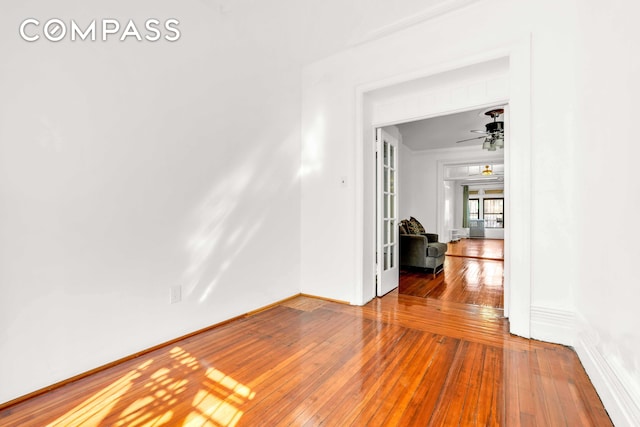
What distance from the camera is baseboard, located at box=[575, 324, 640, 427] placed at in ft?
4.48

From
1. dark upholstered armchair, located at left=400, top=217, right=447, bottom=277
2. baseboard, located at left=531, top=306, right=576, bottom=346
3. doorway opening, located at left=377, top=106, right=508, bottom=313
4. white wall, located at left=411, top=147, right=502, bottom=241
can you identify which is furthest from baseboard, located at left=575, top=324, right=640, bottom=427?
white wall, located at left=411, top=147, right=502, bottom=241

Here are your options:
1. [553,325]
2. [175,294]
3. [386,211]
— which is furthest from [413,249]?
[175,294]

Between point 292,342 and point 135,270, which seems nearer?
point 135,270

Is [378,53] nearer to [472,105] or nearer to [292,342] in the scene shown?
[472,105]

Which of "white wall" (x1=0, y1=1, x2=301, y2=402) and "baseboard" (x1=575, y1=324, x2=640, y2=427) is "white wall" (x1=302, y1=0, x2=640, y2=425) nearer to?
"baseboard" (x1=575, y1=324, x2=640, y2=427)

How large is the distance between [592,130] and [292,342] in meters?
2.59

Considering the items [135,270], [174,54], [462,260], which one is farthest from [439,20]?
[462,260]

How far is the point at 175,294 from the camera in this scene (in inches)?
98.1

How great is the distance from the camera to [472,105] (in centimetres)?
291

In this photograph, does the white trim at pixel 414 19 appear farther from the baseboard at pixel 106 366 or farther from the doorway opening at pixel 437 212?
the baseboard at pixel 106 366

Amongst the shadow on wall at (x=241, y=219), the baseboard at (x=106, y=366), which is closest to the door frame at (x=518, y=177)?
the shadow on wall at (x=241, y=219)

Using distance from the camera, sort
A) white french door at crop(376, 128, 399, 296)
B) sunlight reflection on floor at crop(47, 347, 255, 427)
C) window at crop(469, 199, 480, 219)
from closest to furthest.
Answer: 1. sunlight reflection on floor at crop(47, 347, 255, 427)
2. white french door at crop(376, 128, 399, 296)
3. window at crop(469, 199, 480, 219)

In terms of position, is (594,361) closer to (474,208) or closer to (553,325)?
(553,325)

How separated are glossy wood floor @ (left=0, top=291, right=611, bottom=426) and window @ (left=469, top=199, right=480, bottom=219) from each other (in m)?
14.5
